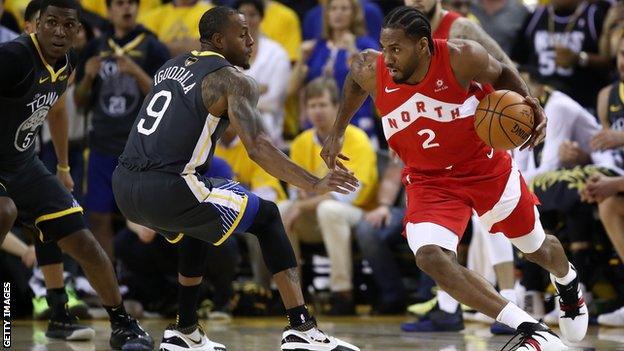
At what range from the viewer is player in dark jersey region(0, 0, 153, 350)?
7.02 m

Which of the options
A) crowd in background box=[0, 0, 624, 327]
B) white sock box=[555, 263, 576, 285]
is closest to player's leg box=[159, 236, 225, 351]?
white sock box=[555, 263, 576, 285]

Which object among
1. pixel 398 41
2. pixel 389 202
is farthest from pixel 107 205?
pixel 398 41

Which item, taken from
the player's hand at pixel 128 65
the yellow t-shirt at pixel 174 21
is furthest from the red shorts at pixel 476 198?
the yellow t-shirt at pixel 174 21

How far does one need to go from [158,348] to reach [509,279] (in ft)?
8.73

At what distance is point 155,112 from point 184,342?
1.43m

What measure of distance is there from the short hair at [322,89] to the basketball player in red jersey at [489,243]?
2019mm

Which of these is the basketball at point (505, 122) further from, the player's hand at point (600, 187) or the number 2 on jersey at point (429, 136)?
the player's hand at point (600, 187)

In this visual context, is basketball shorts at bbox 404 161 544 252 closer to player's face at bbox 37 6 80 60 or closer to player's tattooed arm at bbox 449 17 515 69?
player's tattooed arm at bbox 449 17 515 69

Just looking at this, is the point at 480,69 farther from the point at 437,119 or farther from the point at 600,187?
the point at 600,187

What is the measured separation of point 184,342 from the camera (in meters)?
6.75

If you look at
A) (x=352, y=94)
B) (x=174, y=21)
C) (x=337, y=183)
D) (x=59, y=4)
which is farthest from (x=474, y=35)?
(x=174, y=21)

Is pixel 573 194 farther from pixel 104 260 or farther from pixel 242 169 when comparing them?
pixel 104 260

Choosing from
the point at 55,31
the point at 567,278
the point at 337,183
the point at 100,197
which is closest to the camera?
the point at 337,183

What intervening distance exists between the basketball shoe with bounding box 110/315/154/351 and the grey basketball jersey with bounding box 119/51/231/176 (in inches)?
48.2
